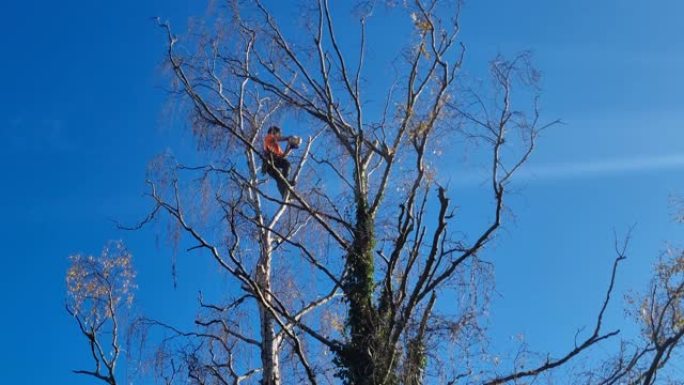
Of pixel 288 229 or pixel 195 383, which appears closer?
pixel 195 383

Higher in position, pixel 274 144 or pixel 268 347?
pixel 274 144

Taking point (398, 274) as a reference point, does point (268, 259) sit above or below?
above

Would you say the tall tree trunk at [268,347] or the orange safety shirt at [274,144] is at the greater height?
the orange safety shirt at [274,144]

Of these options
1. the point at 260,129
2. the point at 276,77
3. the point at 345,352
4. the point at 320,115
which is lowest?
the point at 345,352

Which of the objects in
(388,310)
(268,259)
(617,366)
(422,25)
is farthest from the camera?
(268,259)


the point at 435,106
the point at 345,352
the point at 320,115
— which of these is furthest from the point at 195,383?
the point at 435,106

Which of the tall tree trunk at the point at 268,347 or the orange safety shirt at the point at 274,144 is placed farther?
the orange safety shirt at the point at 274,144

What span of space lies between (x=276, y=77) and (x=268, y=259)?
9.37 feet

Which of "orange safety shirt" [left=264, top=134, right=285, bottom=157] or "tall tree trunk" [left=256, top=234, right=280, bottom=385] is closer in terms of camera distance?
"tall tree trunk" [left=256, top=234, right=280, bottom=385]

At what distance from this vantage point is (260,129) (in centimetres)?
1130

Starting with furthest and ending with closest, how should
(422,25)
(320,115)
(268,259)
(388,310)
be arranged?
(268,259) → (320,115) → (422,25) → (388,310)

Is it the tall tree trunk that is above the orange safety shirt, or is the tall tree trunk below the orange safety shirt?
below

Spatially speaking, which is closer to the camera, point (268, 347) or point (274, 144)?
point (268, 347)

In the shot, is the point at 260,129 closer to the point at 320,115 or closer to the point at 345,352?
the point at 320,115
